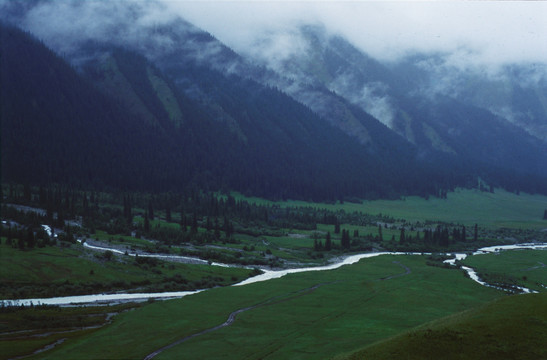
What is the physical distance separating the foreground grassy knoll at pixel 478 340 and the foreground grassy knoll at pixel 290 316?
20.9m

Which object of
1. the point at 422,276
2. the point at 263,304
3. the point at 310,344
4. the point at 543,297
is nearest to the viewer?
the point at 543,297

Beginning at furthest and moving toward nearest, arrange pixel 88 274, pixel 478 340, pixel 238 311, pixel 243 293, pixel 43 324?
pixel 88 274 → pixel 243 293 → pixel 238 311 → pixel 43 324 → pixel 478 340

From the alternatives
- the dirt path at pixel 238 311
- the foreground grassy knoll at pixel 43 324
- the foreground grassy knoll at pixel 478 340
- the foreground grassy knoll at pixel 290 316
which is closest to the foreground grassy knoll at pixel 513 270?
the foreground grassy knoll at pixel 290 316

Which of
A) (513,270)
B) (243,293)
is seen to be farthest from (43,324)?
(513,270)

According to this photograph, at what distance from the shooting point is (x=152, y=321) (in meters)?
95.2

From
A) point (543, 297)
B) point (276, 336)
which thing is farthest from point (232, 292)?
point (543, 297)

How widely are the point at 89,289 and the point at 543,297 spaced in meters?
101

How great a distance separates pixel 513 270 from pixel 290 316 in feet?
339

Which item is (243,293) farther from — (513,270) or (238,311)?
(513,270)

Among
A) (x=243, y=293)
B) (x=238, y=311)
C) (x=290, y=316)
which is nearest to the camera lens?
(x=290, y=316)

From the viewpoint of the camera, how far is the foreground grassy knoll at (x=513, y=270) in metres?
151

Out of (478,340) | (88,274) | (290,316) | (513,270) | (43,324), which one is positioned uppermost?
(478,340)

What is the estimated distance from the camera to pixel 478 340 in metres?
50.0

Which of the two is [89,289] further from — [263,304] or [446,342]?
[446,342]
